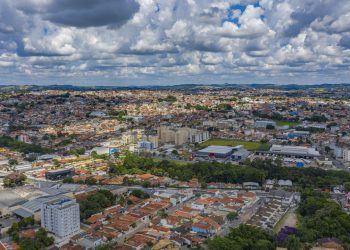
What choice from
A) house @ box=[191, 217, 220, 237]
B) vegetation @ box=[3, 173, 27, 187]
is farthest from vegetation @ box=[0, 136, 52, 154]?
house @ box=[191, 217, 220, 237]

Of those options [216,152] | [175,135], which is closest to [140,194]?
[216,152]

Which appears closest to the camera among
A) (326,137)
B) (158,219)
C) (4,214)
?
(158,219)

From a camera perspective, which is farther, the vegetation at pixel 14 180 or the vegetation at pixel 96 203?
the vegetation at pixel 14 180

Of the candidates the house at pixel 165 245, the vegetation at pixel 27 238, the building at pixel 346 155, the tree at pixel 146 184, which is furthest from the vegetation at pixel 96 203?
the building at pixel 346 155

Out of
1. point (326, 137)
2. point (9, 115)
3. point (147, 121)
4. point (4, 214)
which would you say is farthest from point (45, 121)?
point (326, 137)

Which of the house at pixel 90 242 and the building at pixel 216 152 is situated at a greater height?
the house at pixel 90 242

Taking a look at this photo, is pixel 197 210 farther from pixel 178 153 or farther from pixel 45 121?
pixel 45 121

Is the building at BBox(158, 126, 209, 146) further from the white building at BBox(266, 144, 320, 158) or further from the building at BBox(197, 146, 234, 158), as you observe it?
the white building at BBox(266, 144, 320, 158)

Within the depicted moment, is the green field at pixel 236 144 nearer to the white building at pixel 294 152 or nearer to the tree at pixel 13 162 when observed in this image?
the white building at pixel 294 152
